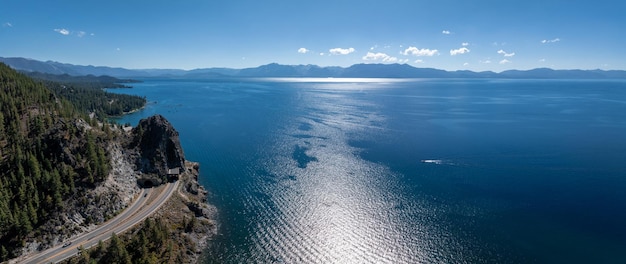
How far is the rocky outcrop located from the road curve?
22.4 feet

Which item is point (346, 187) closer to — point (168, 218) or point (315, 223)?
point (315, 223)

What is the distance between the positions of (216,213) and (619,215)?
9956cm

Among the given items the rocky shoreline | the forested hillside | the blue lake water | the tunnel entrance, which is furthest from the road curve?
the blue lake water

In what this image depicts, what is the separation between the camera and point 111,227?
234 feet

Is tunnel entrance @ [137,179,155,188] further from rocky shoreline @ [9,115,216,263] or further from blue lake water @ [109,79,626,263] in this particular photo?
blue lake water @ [109,79,626,263]

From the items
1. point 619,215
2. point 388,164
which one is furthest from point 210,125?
point 619,215

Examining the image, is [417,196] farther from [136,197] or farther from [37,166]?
[37,166]

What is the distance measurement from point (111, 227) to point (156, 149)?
30095mm

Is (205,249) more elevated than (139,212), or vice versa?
(139,212)

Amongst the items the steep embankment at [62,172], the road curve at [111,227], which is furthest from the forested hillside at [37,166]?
the road curve at [111,227]

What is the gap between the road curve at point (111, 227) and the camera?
61.9 meters

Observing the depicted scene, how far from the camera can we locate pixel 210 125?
19350cm

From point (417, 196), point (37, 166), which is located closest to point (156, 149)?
point (37, 166)

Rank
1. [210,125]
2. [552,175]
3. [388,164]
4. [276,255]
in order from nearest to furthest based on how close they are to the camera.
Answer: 1. [276,255]
2. [552,175]
3. [388,164]
4. [210,125]
